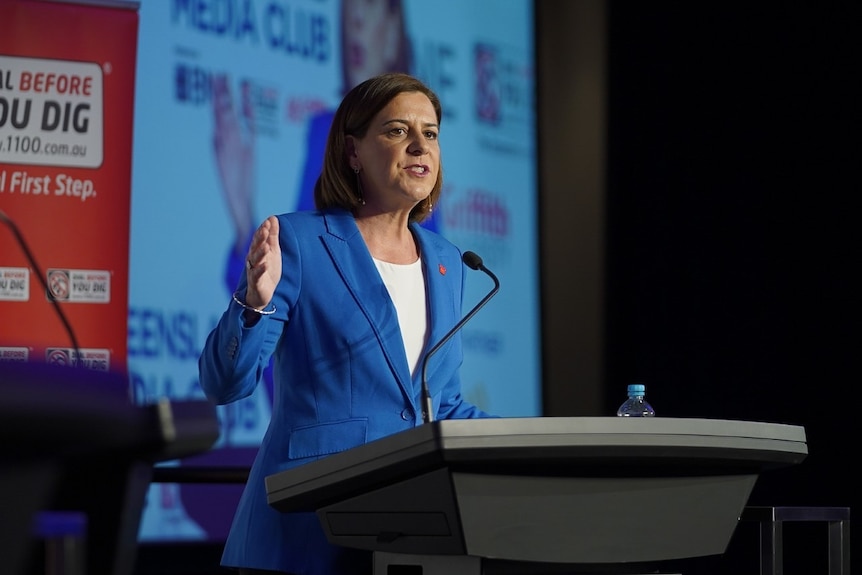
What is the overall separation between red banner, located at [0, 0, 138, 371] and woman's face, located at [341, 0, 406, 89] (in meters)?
0.76

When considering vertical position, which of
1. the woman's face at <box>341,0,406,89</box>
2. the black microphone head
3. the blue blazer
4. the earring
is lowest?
the blue blazer

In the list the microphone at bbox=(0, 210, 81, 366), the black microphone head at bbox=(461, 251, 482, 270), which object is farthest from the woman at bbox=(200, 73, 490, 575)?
the microphone at bbox=(0, 210, 81, 366)

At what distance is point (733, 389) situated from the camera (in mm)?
4012

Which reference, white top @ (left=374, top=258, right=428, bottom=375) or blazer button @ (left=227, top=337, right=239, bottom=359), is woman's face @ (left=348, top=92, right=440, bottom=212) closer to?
white top @ (left=374, top=258, right=428, bottom=375)

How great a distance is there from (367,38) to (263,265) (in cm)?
210

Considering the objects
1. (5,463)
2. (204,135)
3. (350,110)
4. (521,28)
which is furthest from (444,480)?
(521,28)

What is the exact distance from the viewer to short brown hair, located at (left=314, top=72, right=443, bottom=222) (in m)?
2.25

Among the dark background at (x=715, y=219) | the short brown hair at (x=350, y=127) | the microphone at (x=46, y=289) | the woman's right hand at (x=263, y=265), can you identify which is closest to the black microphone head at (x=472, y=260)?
the short brown hair at (x=350, y=127)

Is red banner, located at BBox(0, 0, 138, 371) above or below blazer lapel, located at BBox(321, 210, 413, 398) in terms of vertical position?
above

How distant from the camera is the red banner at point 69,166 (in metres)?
3.04

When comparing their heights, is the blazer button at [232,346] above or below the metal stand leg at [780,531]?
above

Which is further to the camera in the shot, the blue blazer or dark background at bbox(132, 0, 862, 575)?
dark background at bbox(132, 0, 862, 575)

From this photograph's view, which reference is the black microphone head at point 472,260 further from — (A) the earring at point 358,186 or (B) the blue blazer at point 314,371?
(A) the earring at point 358,186

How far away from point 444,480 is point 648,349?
285 centimetres
